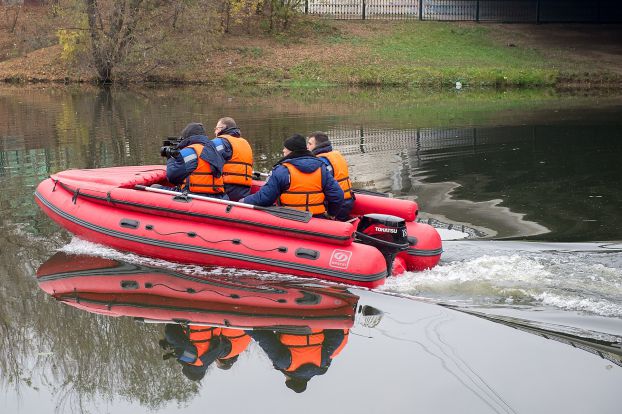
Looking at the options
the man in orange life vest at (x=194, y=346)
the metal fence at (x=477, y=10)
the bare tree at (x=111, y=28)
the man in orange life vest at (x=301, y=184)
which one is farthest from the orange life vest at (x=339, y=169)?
the metal fence at (x=477, y=10)

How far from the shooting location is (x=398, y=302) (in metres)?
6.93

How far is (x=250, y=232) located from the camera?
7.78 metres

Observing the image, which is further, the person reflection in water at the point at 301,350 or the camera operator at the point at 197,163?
the camera operator at the point at 197,163

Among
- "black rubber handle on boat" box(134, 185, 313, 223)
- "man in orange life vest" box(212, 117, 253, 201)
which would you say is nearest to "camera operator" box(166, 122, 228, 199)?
"man in orange life vest" box(212, 117, 253, 201)

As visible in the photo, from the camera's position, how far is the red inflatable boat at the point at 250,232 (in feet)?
24.2

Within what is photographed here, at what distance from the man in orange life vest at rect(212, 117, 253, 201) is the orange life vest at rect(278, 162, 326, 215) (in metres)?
0.95

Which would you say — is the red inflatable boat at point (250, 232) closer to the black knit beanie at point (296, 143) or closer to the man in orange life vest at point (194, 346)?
the black knit beanie at point (296, 143)

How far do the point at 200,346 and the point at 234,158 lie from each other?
2.69 metres

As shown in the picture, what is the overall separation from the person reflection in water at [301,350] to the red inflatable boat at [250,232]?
960 millimetres

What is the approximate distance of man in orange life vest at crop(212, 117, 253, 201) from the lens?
831 centimetres

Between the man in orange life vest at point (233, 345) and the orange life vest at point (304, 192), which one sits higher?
the orange life vest at point (304, 192)

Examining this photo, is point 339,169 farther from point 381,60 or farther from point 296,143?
point 381,60

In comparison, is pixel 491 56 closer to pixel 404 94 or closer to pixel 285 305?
pixel 404 94

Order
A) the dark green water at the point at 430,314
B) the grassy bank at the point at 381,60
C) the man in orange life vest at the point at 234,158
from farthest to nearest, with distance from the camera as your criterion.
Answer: the grassy bank at the point at 381,60 < the man in orange life vest at the point at 234,158 < the dark green water at the point at 430,314
